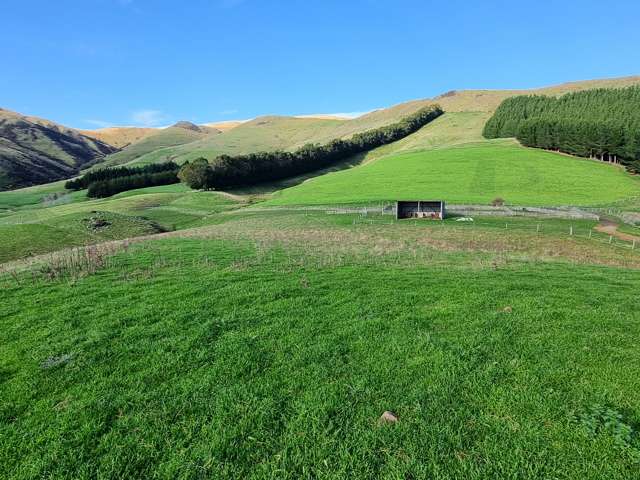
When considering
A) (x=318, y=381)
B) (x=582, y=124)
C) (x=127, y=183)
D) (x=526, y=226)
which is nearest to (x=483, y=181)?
(x=526, y=226)

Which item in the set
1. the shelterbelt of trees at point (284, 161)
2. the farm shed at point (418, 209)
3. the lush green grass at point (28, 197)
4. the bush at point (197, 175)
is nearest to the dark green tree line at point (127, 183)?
the lush green grass at point (28, 197)

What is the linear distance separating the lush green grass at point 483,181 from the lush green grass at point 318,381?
57.6 metres

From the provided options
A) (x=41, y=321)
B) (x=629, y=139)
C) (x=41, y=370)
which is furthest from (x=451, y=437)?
(x=629, y=139)

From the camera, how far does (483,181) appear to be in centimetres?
7956

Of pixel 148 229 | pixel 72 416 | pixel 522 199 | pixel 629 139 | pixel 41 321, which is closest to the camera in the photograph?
pixel 72 416

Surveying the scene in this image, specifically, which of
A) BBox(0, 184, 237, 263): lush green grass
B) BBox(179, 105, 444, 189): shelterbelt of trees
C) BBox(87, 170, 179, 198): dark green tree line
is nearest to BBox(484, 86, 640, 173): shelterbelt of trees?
BBox(179, 105, 444, 189): shelterbelt of trees

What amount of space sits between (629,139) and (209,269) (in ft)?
355

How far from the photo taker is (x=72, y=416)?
7.21 m

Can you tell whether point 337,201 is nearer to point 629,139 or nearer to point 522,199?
point 522,199

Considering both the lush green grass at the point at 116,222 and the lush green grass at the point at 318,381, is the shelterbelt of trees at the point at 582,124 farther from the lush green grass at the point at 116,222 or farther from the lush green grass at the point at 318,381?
the lush green grass at the point at 318,381

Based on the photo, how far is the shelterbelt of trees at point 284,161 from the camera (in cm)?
10600

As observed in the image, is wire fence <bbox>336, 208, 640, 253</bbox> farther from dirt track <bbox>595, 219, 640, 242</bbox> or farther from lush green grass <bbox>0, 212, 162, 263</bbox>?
lush green grass <bbox>0, 212, 162, 263</bbox>

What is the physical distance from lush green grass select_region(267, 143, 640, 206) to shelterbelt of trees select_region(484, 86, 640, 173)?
6.44 meters

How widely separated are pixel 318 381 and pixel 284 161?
12571cm
